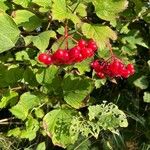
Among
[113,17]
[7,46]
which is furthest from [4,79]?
[113,17]

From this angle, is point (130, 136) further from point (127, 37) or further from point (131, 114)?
point (127, 37)

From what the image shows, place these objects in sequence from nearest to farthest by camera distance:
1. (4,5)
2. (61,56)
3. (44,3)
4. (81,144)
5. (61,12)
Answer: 1. (61,56)
2. (61,12)
3. (44,3)
4. (4,5)
5. (81,144)

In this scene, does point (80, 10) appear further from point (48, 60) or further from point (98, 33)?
point (48, 60)

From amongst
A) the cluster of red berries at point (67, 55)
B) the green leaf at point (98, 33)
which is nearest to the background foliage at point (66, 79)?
the green leaf at point (98, 33)

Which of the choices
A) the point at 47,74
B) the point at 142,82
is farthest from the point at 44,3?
the point at 142,82

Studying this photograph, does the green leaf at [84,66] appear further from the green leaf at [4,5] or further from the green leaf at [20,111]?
Result: the green leaf at [4,5]

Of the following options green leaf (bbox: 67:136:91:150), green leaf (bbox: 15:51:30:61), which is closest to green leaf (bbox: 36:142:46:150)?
green leaf (bbox: 67:136:91:150)
